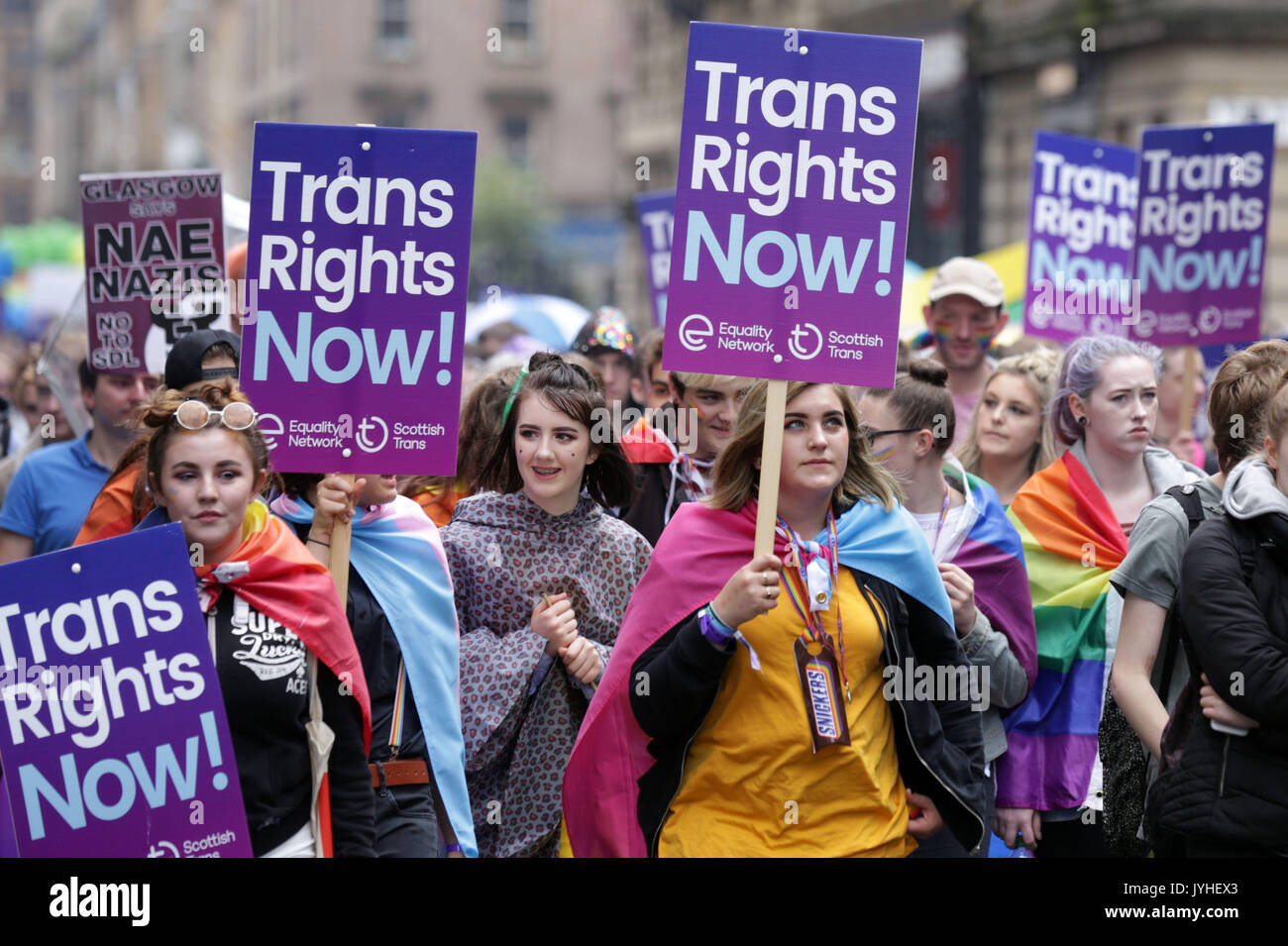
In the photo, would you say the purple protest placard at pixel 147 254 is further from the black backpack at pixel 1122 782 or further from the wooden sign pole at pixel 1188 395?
the wooden sign pole at pixel 1188 395

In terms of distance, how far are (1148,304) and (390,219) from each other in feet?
13.6

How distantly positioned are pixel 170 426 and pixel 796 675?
156cm

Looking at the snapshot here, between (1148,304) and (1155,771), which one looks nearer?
(1155,771)

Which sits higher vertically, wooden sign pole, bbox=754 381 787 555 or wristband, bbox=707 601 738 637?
wooden sign pole, bbox=754 381 787 555

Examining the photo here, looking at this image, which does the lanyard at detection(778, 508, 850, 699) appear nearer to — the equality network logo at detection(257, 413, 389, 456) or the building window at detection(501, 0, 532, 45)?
the equality network logo at detection(257, 413, 389, 456)

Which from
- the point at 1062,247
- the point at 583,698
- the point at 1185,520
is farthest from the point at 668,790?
the point at 1062,247

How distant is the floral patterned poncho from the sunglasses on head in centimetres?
112

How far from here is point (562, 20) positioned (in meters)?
60.8

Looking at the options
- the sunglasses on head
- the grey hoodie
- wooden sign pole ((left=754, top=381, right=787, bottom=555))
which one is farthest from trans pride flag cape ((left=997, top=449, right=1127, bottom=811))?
the sunglasses on head

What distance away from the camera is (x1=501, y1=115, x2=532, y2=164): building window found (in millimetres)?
61719

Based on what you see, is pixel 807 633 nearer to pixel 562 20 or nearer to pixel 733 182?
pixel 733 182

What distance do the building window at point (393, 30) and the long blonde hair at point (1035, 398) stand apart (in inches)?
2185

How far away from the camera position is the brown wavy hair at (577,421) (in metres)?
5.30

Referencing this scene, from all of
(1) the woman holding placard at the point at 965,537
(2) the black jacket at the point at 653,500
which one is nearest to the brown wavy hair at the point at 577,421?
(2) the black jacket at the point at 653,500
